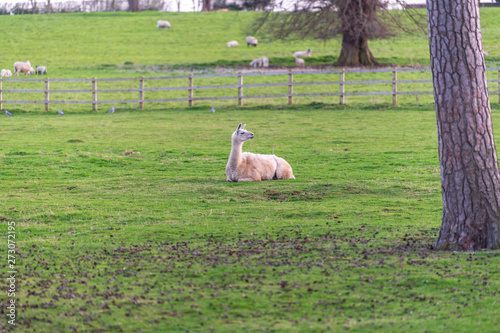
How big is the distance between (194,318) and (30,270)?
7.19ft

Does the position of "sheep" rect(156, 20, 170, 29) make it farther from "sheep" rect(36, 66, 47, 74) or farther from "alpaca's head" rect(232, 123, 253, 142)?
"alpaca's head" rect(232, 123, 253, 142)

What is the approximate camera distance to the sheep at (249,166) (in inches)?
466

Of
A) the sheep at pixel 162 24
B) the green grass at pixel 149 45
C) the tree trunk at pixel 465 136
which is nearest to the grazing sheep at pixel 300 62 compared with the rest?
the green grass at pixel 149 45

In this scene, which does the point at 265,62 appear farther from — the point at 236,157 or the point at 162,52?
the point at 236,157

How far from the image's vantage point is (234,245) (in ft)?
23.0

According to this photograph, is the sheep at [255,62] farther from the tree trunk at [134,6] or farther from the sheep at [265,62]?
the tree trunk at [134,6]

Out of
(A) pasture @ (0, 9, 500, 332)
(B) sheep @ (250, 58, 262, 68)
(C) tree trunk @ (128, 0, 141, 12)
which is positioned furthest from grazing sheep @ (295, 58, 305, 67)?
(C) tree trunk @ (128, 0, 141, 12)

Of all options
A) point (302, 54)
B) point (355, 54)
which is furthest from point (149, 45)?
point (355, 54)

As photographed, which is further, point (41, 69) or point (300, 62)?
point (300, 62)

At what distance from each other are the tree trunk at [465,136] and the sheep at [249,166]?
558cm

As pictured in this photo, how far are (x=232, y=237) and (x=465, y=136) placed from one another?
290cm

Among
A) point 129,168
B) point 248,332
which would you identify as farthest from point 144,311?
point 129,168

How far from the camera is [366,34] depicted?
3256 centimetres

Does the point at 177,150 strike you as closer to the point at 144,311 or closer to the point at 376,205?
the point at 376,205
